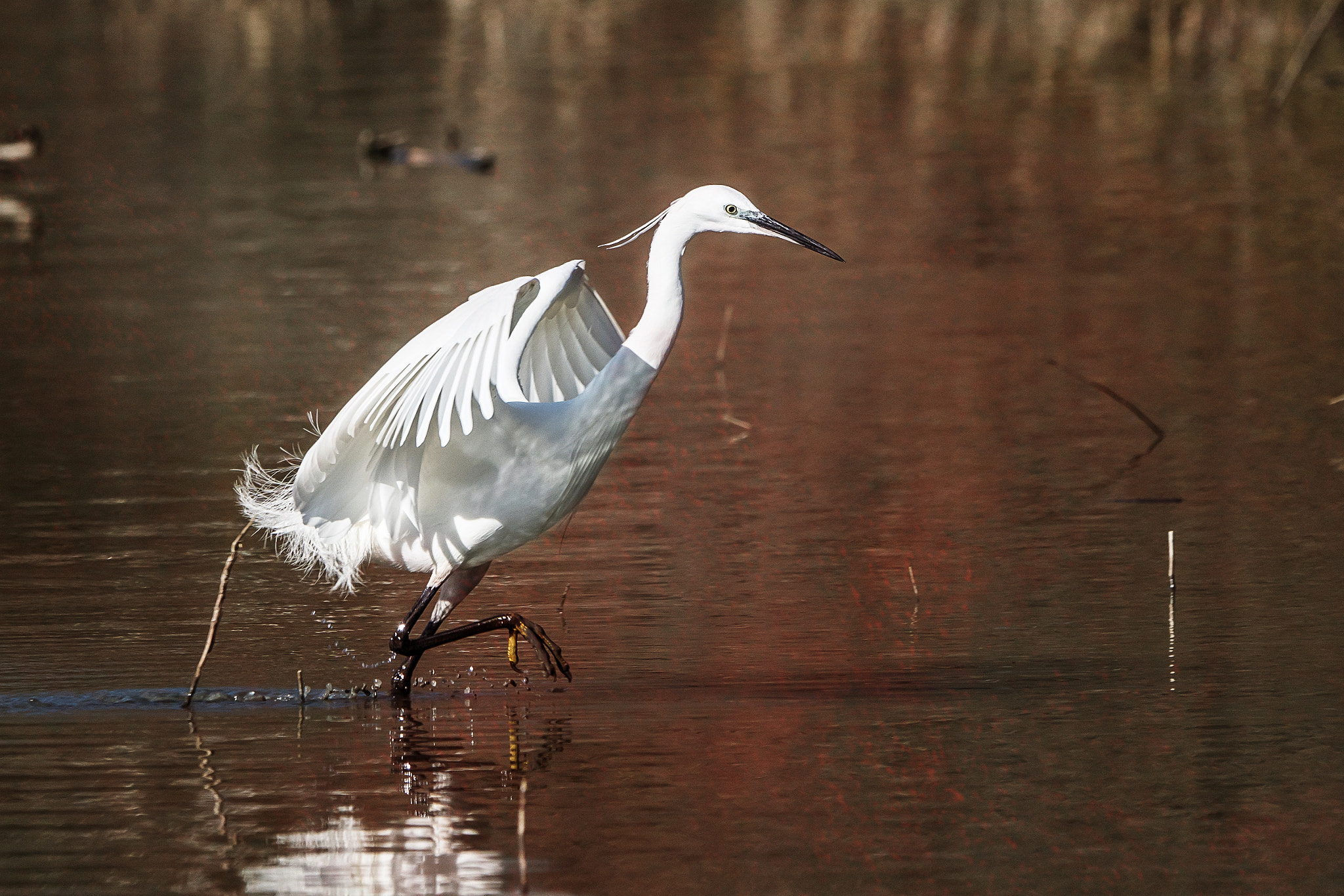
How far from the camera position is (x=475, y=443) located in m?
7.59

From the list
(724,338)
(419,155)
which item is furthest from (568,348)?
(419,155)

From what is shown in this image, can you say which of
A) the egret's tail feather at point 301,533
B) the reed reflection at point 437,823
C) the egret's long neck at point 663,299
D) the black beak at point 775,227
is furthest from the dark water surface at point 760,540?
the black beak at point 775,227

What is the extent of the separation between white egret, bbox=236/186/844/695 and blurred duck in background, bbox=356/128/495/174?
14.8m

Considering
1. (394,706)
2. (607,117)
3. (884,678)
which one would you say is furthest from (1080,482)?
(607,117)

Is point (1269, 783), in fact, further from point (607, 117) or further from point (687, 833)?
point (607, 117)

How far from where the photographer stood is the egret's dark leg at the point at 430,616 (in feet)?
25.3

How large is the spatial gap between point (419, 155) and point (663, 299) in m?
15.6

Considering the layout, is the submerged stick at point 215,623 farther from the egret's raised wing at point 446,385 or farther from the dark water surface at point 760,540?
the egret's raised wing at point 446,385

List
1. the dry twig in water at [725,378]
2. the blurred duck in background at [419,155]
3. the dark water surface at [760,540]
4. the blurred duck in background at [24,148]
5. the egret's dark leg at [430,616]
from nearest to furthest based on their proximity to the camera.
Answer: the dark water surface at [760,540], the egret's dark leg at [430,616], the dry twig in water at [725,378], the blurred duck in background at [24,148], the blurred duck in background at [419,155]

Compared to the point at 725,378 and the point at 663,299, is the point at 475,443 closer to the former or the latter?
the point at 663,299

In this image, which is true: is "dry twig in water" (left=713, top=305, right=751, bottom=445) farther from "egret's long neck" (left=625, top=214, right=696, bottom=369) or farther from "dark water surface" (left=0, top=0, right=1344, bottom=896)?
"egret's long neck" (left=625, top=214, right=696, bottom=369)

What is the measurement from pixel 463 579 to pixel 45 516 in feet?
10.5

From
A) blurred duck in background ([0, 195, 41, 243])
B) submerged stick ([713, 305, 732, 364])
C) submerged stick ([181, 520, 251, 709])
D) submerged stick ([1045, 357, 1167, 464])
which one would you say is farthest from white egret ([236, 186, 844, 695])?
blurred duck in background ([0, 195, 41, 243])

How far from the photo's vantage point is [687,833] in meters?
5.99
